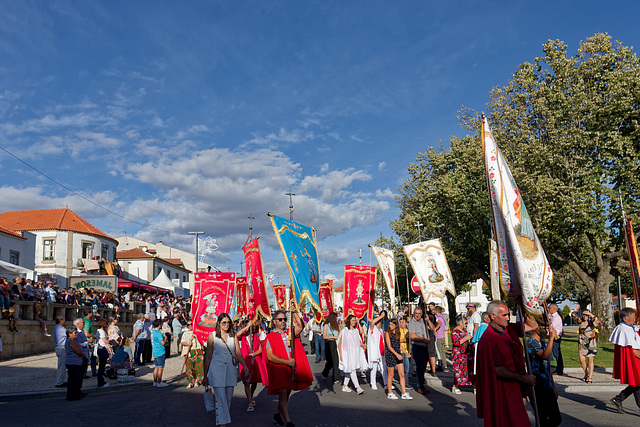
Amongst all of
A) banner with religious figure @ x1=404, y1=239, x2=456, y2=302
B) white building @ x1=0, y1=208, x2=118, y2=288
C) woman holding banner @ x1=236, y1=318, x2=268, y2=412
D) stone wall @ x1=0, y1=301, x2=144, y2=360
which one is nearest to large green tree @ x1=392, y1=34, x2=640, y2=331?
banner with religious figure @ x1=404, y1=239, x2=456, y2=302

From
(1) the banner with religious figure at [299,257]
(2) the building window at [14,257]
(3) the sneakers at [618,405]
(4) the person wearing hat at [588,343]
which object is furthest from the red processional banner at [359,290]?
(2) the building window at [14,257]

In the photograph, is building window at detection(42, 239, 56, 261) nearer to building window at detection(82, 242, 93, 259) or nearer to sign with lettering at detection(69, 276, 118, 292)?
building window at detection(82, 242, 93, 259)

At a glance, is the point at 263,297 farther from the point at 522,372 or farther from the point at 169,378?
the point at 522,372

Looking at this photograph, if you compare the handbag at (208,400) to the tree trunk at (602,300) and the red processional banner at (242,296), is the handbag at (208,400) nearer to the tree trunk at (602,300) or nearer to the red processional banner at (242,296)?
the red processional banner at (242,296)

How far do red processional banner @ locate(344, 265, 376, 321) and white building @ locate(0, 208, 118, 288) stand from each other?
38.6 meters

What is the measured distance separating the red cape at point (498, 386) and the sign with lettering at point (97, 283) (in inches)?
1204

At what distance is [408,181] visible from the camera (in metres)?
45.6

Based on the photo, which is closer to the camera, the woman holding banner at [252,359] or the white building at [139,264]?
the woman holding banner at [252,359]

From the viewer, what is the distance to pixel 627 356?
27.8 feet

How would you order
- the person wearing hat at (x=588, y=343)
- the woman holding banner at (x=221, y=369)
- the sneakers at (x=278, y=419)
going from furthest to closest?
1. the person wearing hat at (x=588, y=343)
2. the sneakers at (x=278, y=419)
3. the woman holding banner at (x=221, y=369)

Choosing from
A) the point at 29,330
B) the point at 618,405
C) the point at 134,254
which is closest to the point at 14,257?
Answer: the point at 29,330

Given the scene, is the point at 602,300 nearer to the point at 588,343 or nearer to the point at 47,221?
the point at 588,343

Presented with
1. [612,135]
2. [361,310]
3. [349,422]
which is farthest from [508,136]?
[349,422]

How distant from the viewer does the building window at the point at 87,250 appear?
1934 inches
